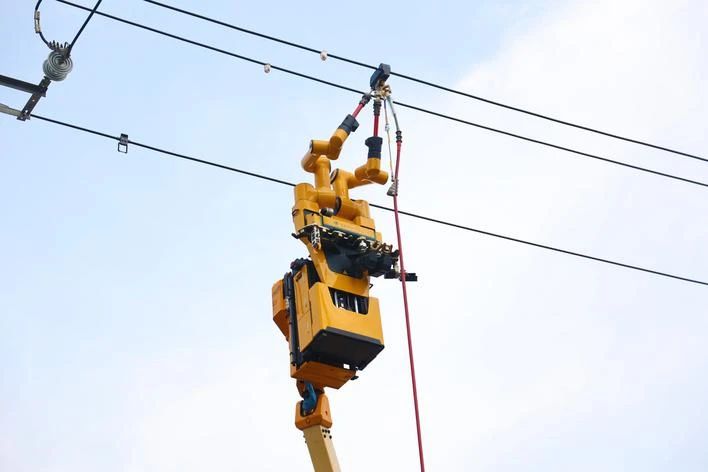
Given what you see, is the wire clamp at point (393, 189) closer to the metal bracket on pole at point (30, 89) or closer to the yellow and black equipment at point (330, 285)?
the yellow and black equipment at point (330, 285)

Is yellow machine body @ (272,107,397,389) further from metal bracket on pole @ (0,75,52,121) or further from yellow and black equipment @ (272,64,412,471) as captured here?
metal bracket on pole @ (0,75,52,121)

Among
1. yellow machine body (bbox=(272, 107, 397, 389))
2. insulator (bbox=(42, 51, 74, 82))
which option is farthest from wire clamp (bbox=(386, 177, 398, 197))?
insulator (bbox=(42, 51, 74, 82))

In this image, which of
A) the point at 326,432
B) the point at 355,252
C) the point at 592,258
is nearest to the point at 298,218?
the point at 355,252

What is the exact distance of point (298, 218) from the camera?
1266 cm

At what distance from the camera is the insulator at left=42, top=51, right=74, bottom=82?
12.3 m

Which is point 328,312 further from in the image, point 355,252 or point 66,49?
point 66,49

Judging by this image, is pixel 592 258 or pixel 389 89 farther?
pixel 592 258

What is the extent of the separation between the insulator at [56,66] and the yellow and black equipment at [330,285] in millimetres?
3074

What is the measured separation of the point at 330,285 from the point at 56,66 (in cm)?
411

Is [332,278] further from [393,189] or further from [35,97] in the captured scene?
[35,97]

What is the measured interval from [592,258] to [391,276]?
335 cm

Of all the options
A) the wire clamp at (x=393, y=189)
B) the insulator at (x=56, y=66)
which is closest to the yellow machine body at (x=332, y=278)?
the wire clamp at (x=393, y=189)

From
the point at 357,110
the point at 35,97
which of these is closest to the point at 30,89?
the point at 35,97

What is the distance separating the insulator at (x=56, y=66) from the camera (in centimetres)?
1228
